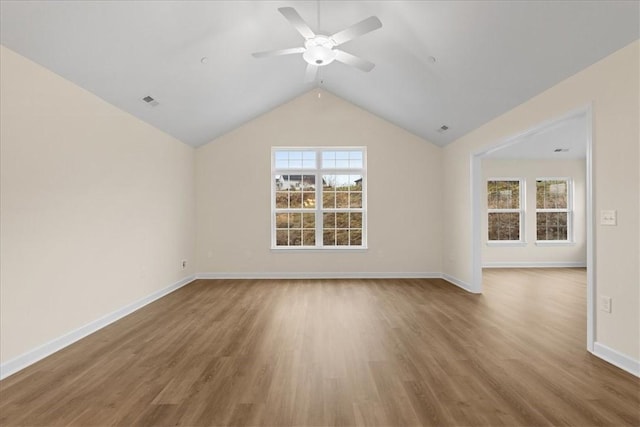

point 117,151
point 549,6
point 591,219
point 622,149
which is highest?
point 549,6

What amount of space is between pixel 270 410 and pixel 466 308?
307 cm

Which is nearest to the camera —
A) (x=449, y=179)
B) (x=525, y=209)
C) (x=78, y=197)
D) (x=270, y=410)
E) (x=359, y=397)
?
(x=270, y=410)

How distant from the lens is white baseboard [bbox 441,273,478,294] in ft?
16.6

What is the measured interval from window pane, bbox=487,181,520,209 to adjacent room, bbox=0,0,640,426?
1978 millimetres

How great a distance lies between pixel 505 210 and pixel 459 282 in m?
3.09

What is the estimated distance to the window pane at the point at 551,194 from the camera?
24.6ft

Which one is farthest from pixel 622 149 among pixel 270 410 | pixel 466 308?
pixel 270 410

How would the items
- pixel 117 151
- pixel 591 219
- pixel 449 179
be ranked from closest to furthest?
pixel 591 219, pixel 117 151, pixel 449 179

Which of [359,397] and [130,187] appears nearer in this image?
[359,397]

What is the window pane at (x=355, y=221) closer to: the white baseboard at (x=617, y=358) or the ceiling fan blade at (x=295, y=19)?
the ceiling fan blade at (x=295, y=19)

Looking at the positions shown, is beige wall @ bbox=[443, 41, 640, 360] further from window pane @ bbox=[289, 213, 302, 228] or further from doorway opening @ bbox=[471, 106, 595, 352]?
window pane @ bbox=[289, 213, 302, 228]

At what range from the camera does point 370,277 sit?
619 cm

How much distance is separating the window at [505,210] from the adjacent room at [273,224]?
1518 mm

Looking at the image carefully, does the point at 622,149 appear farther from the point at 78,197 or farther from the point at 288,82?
the point at 78,197
